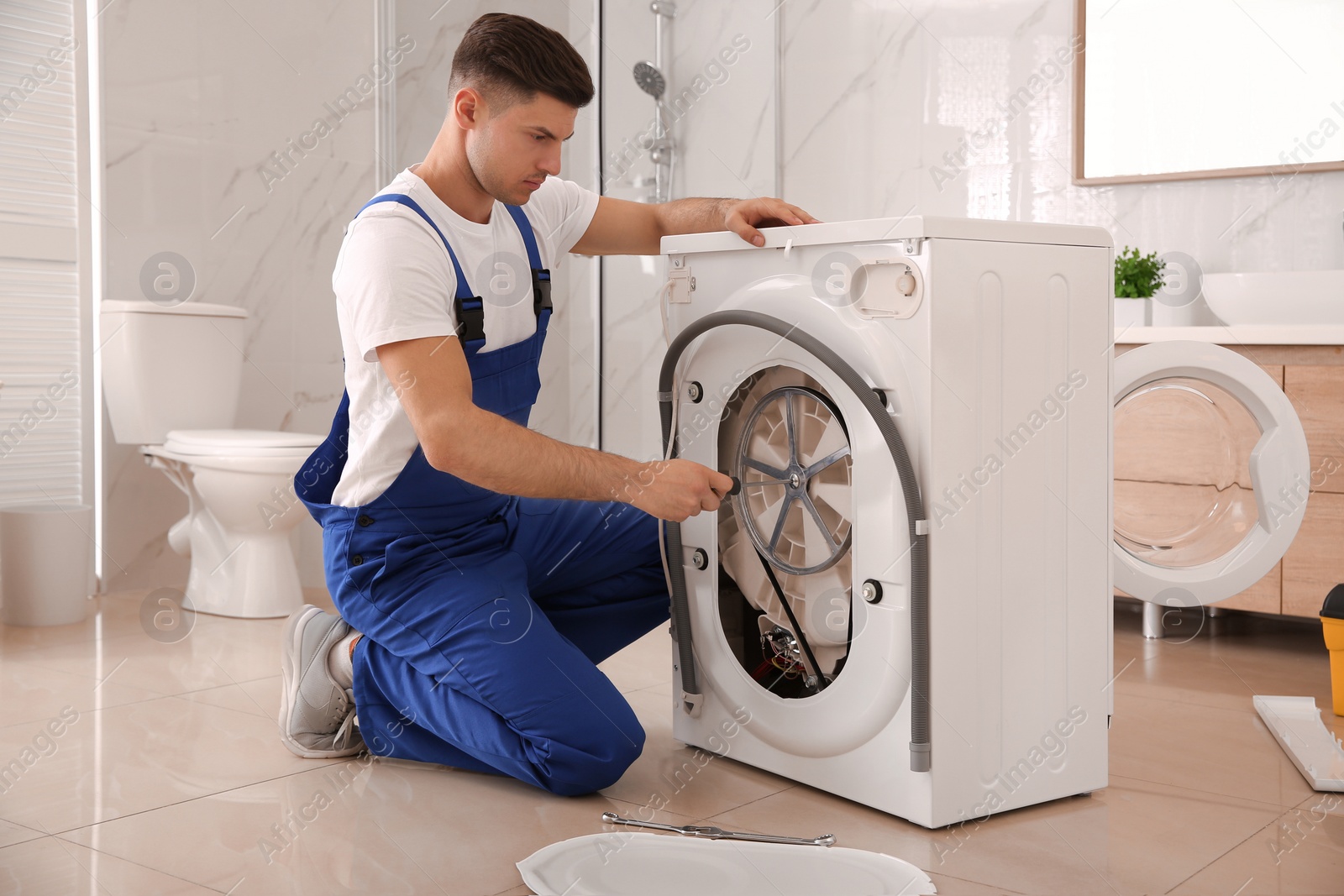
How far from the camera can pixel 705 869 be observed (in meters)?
1.41

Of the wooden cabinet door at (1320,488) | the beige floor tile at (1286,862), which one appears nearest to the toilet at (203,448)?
the beige floor tile at (1286,862)

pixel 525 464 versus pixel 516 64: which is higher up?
pixel 516 64

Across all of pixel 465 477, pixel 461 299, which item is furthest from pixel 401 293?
pixel 465 477

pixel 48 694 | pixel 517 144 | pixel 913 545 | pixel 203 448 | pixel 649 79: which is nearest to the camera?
pixel 913 545

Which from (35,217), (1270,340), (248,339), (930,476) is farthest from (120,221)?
(1270,340)

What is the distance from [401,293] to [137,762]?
877mm

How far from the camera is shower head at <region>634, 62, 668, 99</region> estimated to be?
3.73 m

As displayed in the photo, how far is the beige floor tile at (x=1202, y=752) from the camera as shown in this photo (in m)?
1.69

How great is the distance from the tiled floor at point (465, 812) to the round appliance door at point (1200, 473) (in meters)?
0.24

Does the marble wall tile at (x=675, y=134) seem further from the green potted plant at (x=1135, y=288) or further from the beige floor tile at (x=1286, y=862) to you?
the beige floor tile at (x=1286, y=862)

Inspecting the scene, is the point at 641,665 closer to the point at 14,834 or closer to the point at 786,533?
the point at 786,533

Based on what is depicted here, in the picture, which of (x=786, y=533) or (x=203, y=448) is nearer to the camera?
(x=786, y=533)

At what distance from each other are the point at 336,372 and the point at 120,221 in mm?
746

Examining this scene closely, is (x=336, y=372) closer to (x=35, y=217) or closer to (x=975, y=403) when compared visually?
(x=35, y=217)
